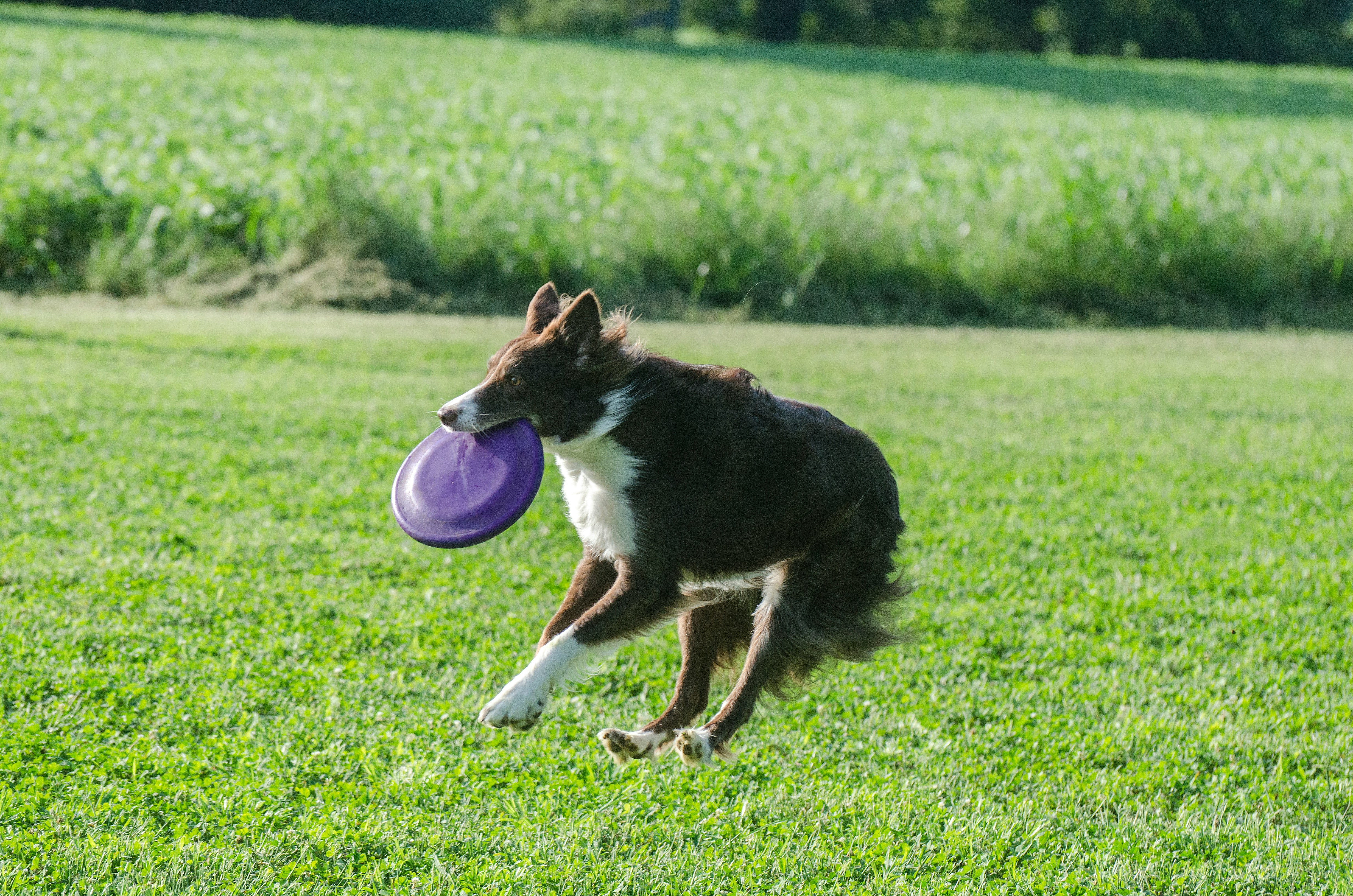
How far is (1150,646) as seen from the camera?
570 cm

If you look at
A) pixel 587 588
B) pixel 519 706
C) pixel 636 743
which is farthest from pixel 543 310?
pixel 636 743

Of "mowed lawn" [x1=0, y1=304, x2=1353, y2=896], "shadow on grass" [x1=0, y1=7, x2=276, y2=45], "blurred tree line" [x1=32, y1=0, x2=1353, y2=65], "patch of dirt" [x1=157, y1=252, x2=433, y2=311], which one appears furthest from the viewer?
"blurred tree line" [x1=32, y1=0, x2=1353, y2=65]

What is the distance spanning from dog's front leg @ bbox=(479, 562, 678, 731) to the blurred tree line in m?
59.1

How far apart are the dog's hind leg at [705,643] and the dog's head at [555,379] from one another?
0.72m

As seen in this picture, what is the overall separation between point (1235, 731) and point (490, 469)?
3.20 m

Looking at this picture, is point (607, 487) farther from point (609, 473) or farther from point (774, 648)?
point (774, 648)

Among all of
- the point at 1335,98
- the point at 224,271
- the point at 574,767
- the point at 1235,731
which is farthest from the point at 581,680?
the point at 1335,98

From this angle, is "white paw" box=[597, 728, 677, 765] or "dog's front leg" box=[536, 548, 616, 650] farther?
"dog's front leg" box=[536, 548, 616, 650]

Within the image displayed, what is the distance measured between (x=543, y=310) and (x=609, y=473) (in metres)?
0.48

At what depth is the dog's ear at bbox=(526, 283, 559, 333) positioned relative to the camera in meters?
3.34

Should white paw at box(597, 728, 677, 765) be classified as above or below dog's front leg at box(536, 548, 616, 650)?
below

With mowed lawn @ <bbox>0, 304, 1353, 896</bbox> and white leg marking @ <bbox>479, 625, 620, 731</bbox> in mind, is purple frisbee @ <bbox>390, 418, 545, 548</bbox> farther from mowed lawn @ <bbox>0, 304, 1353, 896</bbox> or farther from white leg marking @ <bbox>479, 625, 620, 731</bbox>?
mowed lawn @ <bbox>0, 304, 1353, 896</bbox>

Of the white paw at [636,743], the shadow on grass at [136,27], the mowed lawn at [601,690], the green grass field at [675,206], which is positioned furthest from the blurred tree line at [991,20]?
the white paw at [636,743]

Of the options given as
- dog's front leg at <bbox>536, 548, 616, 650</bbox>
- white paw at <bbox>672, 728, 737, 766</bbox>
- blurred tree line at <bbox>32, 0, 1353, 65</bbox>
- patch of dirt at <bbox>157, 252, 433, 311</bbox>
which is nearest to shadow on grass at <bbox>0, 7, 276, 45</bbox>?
blurred tree line at <bbox>32, 0, 1353, 65</bbox>
